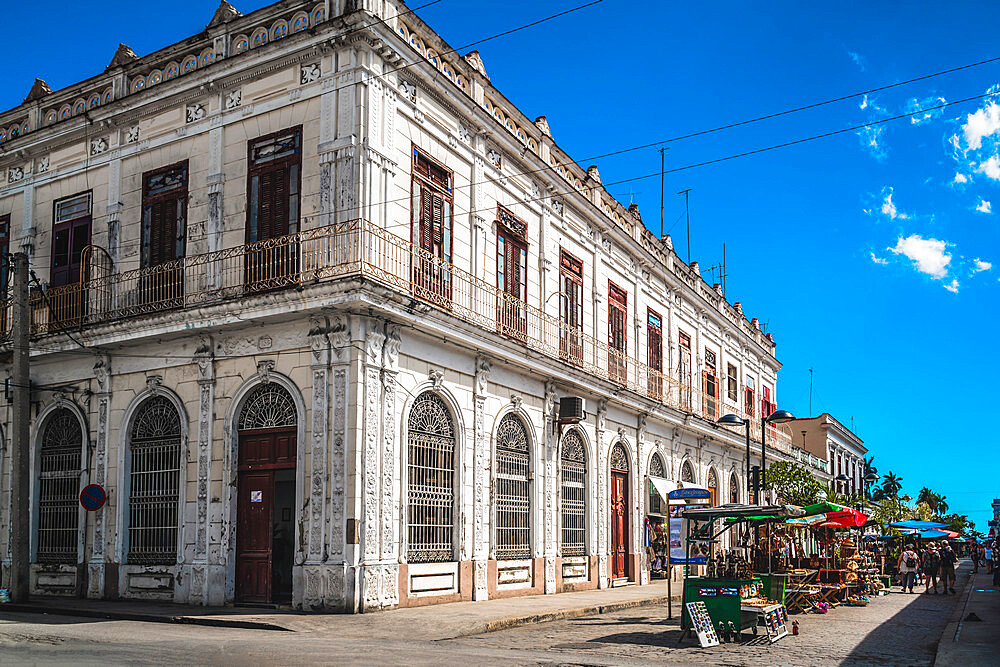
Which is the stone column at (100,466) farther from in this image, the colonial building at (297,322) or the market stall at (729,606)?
the market stall at (729,606)

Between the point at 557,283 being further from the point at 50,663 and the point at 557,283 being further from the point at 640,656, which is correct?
the point at 50,663

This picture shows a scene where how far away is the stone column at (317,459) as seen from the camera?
48.1 feet

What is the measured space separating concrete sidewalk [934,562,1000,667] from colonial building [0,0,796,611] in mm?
7829

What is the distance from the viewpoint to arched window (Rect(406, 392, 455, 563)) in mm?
16328

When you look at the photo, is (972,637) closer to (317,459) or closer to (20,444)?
(317,459)

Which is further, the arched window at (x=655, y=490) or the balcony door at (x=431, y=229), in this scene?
the arched window at (x=655, y=490)

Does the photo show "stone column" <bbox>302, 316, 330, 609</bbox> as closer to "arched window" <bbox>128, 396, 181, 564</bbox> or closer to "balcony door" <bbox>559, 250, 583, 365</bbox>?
"arched window" <bbox>128, 396, 181, 564</bbox>

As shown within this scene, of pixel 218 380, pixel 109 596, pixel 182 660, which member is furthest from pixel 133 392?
pixel 182 660

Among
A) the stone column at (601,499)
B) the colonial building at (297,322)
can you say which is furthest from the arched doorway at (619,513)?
the colonial building at (297,322)

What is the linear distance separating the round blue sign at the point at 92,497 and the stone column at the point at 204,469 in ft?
7.70

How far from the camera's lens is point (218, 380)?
653 inches

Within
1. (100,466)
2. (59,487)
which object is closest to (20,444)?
(100,466)

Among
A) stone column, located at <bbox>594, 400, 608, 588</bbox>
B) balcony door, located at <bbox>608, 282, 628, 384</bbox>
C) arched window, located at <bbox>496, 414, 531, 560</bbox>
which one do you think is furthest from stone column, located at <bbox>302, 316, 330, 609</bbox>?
balcony door, located at <bbox>608, 282, 628, 384</bbox>

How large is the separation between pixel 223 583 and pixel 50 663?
6922mm
